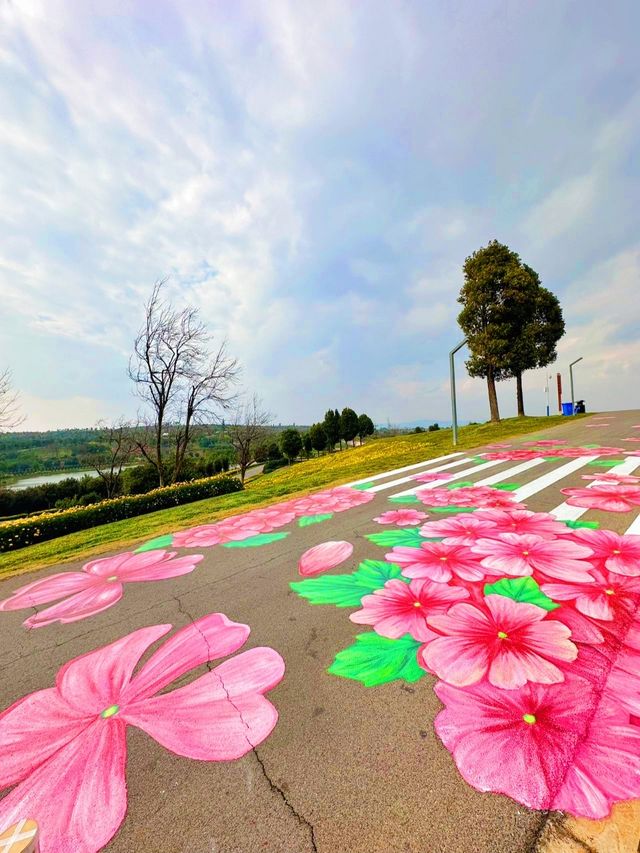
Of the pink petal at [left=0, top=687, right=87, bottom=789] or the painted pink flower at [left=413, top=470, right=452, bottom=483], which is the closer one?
the pink petal at [left=0, top=687, right=87, bottom=789]

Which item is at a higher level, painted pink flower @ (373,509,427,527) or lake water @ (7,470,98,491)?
painted pink flower @ (373,509,427,527)

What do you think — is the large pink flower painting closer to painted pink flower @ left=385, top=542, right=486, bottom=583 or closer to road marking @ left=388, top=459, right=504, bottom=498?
painted pink flower @ left=385, top=542, right=486, bottom=583

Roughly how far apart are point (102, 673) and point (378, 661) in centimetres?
178

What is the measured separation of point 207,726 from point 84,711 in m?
0.76

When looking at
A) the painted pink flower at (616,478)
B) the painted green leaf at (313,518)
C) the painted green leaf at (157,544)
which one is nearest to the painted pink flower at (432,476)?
the painted pink flower at (616,478)

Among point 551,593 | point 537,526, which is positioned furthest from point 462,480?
point 551,593

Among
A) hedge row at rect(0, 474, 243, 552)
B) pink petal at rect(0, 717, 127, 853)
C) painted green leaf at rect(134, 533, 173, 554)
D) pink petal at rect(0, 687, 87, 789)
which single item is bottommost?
hedge row at rect(0, 474, 243, 552)

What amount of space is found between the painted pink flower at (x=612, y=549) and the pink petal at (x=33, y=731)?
4015mm

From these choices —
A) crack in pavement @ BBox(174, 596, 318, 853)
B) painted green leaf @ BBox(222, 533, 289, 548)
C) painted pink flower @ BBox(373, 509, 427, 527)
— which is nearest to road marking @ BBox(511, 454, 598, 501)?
painted pink flower @ BBox(373, 509, 427, 527)

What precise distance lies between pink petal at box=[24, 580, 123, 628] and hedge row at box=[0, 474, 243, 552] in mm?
5406

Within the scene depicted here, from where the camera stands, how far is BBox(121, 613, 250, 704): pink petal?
2.06m

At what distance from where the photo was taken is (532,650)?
6.78ft

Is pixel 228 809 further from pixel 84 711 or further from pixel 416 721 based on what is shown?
pixel 84 711

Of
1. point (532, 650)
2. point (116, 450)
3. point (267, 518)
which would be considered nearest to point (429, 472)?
point (267, 518)
